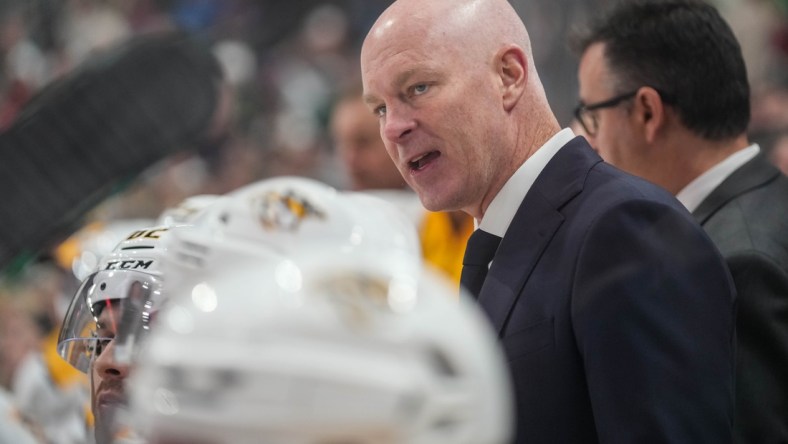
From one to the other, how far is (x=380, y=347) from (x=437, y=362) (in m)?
0.06

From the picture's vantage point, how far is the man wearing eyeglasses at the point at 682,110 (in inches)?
89.0

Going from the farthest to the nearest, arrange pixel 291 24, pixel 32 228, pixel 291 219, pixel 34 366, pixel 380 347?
pixel 291 24
pixel 34 366
pixel 32 228
pixel 291 219
pixel 380 347

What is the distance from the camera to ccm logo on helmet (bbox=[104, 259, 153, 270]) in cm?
183

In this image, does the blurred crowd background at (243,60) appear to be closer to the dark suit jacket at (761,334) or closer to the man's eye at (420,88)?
the dark suit jacket at (761,334)

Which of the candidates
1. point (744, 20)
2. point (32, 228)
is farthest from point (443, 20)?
point (744, 20)

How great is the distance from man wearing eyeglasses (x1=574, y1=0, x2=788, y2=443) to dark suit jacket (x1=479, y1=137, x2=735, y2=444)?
0.55 m

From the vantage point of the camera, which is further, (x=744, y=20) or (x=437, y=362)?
(x=744, y=20)

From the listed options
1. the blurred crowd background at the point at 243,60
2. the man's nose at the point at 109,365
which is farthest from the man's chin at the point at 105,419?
the blurred crowd background at the point at 243,60

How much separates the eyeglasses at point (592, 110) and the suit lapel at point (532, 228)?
0.54m

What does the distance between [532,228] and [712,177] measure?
0.69m

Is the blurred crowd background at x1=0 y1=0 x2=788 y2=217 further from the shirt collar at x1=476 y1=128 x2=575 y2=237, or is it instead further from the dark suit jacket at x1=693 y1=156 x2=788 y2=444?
the shirt collar at x1=476 y1=128 x2=575 y2=237

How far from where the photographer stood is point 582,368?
1649mm

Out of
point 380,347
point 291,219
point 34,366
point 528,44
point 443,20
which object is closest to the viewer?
point 380,347

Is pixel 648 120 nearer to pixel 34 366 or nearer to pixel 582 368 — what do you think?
pixel 582 368
